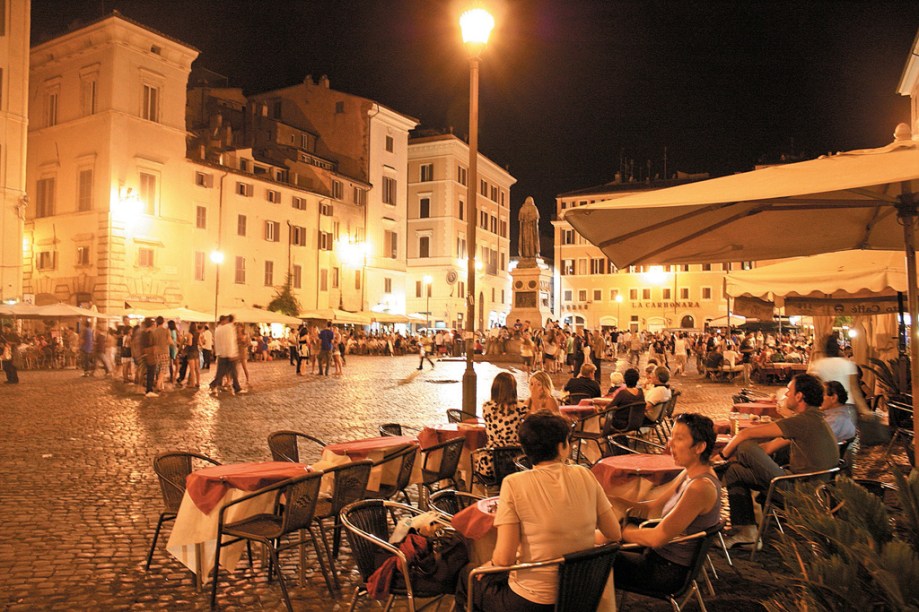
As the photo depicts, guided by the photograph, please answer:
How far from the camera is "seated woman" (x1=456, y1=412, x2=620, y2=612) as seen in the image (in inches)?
130

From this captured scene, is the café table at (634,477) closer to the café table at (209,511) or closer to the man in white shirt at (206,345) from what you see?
the café table at (209,511)

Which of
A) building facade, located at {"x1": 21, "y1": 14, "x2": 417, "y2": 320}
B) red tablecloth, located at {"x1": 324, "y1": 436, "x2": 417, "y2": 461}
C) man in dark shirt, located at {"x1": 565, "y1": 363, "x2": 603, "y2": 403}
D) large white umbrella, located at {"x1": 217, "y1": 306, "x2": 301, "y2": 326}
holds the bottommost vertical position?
red tablecloth, located at {"x1": 324, "y1": 436, "x2": 417, "y2": 461}

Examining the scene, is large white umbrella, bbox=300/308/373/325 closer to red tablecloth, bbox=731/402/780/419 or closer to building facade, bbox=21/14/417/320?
building facade, bbox=21/14/417/320

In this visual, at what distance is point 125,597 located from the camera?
4672 millimetres

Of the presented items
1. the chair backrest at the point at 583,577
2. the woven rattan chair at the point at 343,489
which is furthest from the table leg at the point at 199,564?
the chair backrest at the point at 583,577

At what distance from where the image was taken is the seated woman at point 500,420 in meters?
6.34

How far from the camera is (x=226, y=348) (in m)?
16.9

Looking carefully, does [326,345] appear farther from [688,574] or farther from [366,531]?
[688,574]

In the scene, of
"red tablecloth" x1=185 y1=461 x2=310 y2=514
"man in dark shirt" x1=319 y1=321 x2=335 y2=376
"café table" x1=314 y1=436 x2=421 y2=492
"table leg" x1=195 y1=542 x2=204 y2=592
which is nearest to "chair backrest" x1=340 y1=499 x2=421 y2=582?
"red tablecloth" x1=185 y1=461 x2=310 y2=514

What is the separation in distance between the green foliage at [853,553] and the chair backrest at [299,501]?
9.00 ft

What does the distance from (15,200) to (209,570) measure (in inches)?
1211

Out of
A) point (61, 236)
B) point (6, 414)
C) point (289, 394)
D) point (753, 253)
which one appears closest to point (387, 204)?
point (61, 236)

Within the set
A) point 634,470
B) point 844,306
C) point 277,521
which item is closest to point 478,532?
point 277,521

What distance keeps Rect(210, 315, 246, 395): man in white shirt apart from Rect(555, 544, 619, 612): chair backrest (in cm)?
1407
